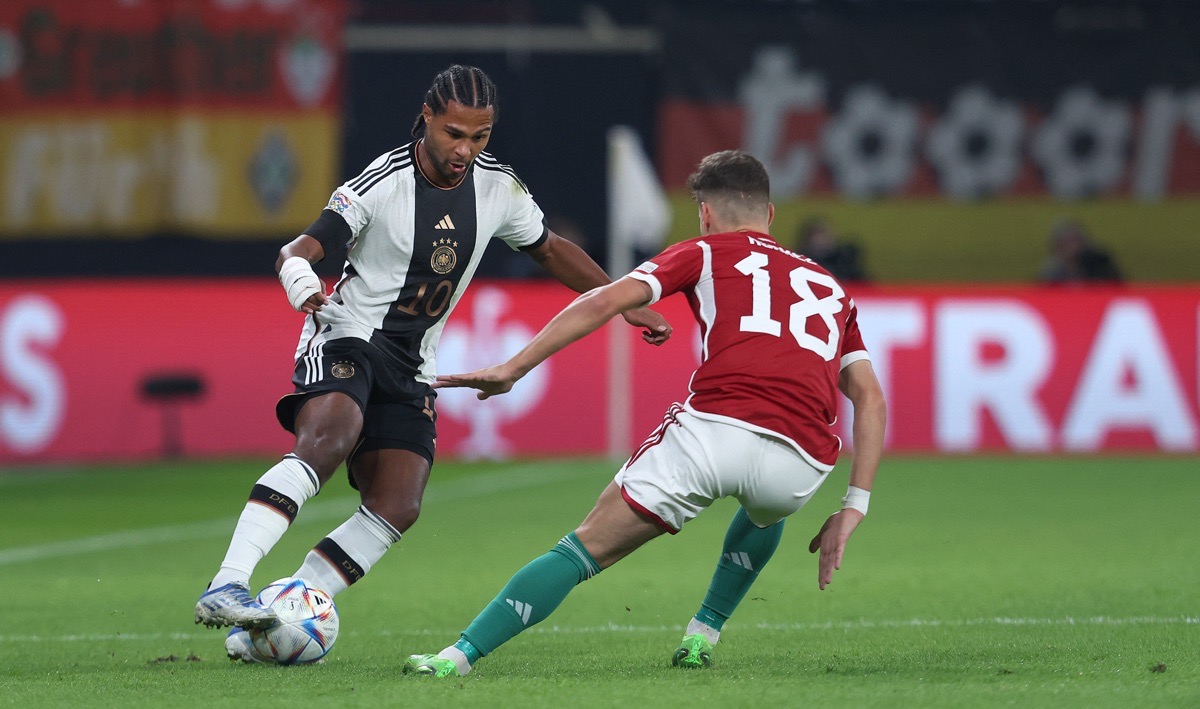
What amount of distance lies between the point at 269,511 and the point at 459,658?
801mm

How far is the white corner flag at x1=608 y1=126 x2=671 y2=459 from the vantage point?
14.4 metres

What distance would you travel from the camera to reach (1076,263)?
1633 cm

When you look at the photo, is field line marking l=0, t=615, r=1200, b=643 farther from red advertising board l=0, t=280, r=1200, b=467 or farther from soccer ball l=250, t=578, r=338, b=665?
red advertising board l=0, t=280, r=1200, b=467

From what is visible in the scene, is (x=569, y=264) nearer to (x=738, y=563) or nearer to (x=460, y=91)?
(x=460, y=91)

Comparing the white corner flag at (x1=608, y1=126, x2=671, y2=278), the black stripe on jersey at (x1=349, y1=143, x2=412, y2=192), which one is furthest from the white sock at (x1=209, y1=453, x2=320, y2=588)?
the white corner flag at (x1=608, y1=126, x2=671, y2=278)

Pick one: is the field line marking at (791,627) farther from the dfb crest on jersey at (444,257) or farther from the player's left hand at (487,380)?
the player's left hand at (487,380)

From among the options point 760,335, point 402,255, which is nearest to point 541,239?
point 402,255

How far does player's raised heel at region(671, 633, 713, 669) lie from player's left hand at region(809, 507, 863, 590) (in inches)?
22.7

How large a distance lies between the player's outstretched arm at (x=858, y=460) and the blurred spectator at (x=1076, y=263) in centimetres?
1134

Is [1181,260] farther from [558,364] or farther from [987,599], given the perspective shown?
[987,599]

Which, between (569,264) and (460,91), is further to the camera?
(569,264)

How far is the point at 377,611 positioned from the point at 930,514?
4.69 m

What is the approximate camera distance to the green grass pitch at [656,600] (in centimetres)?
504

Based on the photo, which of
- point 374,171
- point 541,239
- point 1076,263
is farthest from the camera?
point 1076,263
